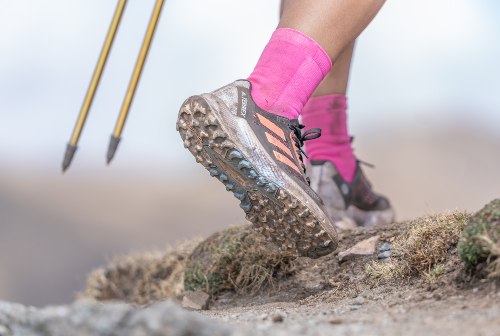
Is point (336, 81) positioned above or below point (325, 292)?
above

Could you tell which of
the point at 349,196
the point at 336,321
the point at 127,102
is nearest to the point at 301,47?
the point at 336,321

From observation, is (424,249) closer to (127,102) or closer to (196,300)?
(196,300)

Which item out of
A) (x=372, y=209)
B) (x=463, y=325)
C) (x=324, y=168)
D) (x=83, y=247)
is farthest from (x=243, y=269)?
(x=83, y=247)

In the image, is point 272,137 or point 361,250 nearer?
point 272,137

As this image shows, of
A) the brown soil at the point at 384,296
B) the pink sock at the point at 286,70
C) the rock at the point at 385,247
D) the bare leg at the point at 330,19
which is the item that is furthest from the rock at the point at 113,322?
the rock at the point at 385,247

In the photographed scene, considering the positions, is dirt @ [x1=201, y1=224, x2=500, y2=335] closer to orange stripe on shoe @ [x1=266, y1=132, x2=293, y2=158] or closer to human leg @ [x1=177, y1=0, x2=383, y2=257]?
human leg @ [x1=177, y1=0, x2=383, y2=257]

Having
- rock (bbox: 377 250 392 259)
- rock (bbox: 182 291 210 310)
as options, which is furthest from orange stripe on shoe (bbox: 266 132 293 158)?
rock (bbox: 182 291 210 310)

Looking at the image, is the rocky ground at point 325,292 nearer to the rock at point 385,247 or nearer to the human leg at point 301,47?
the rock at point 385,247
